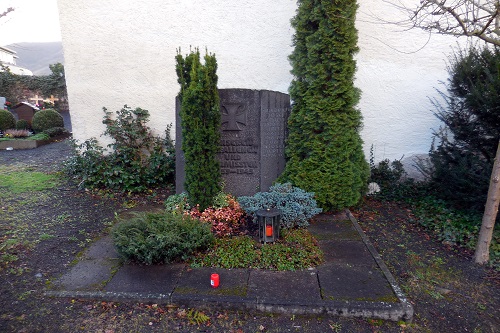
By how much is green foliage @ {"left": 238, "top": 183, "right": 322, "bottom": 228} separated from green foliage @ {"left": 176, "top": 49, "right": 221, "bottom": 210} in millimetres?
556

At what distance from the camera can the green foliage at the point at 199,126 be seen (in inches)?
167

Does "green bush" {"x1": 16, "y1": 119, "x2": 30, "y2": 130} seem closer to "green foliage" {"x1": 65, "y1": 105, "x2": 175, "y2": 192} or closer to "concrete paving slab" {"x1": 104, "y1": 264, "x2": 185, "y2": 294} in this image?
"green foliage" {"x1": 65, "y1": 105, "x2": 175, "y2": 192}

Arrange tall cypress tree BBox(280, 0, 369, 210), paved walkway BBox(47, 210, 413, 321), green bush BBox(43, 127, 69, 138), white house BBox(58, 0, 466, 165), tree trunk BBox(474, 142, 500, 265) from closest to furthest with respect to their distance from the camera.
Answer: paved walkway BBox(47, 210, 413, 321), tree trunk BBox(474, 142, 500, 265), tall cypress tree BBox(280, 0, 369, 210), white house BBox(58, 0, 466, 165), green bush BBox(43, 127, 69, 138)

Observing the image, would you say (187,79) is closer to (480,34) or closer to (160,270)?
(160,270)

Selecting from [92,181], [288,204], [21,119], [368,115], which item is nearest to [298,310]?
[288,204]

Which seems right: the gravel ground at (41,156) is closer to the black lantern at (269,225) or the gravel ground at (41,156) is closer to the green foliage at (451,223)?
the black lantern at (269,225)

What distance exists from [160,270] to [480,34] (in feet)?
13.0

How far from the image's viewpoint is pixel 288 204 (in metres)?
4.47

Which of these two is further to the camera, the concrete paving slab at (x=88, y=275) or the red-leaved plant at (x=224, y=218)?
the red-leaved plant at (x=224, y=218)

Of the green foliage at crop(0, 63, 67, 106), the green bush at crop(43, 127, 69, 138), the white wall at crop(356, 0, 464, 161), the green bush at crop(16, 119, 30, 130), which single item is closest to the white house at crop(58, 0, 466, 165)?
the white wall at crop(356, 0, 464, 161)

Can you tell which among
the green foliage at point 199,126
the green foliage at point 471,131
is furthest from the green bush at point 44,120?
the green foliage at point 471,131

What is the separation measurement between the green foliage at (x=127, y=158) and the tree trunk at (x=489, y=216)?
5.02 meters

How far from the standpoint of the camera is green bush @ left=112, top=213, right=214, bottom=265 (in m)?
3.47

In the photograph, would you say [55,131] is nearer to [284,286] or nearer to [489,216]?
[284,286]
